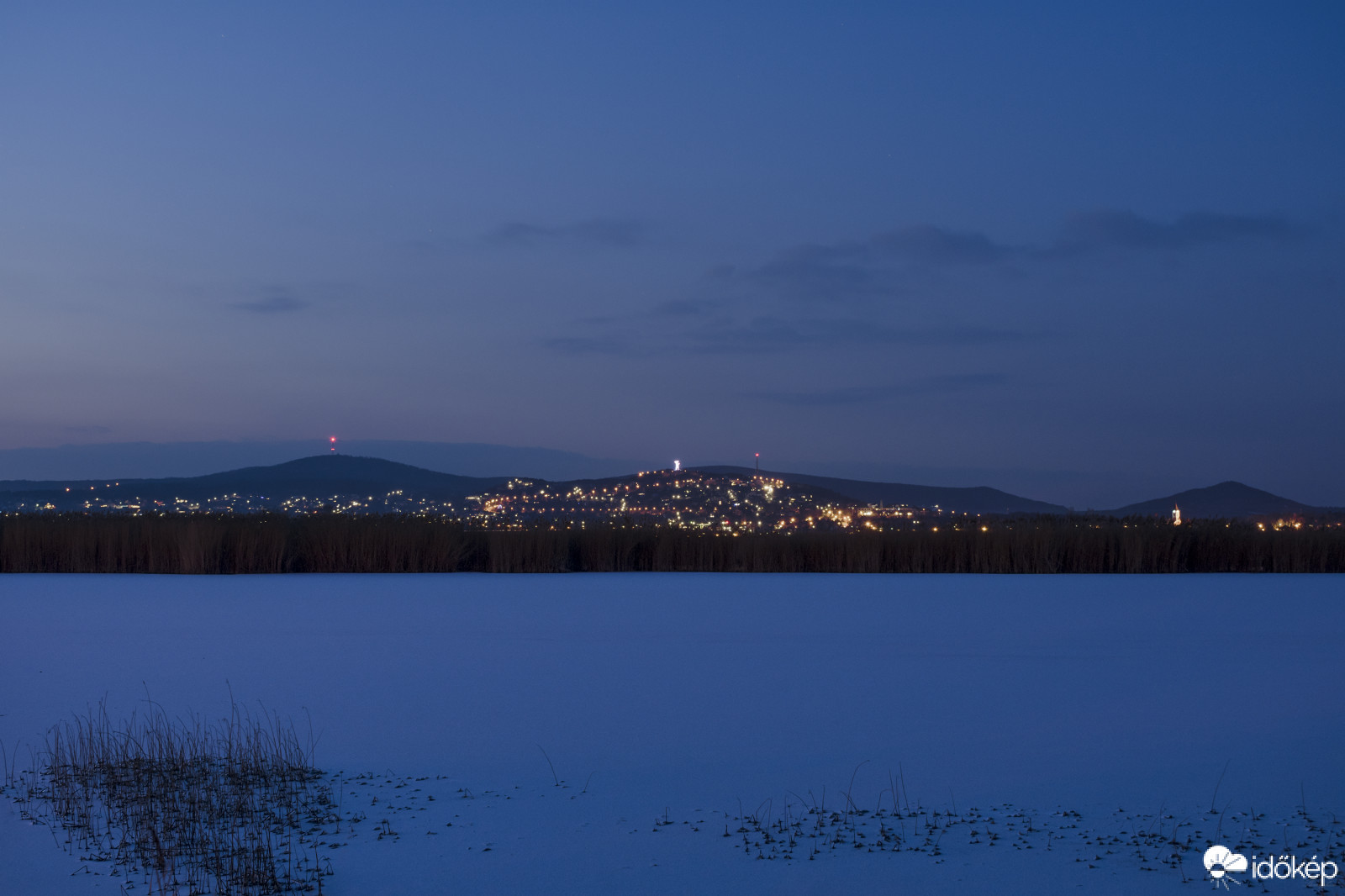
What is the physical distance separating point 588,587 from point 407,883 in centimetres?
836

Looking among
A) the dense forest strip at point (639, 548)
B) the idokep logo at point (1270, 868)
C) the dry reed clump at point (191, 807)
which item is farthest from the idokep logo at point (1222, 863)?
the dense forest strip at point (639, 548)

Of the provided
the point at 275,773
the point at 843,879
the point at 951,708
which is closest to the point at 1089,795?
the point at 843,879

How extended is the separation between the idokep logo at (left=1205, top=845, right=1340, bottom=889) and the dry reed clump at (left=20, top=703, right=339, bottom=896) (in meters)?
2.31

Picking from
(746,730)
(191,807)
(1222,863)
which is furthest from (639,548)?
(1222,863)

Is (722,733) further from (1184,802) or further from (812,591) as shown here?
(812,591)

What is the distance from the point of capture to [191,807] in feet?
10.6

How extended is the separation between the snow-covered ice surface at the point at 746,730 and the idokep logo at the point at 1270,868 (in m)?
0.05

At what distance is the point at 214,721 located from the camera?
457 cm

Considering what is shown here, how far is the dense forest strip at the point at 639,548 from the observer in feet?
43.0

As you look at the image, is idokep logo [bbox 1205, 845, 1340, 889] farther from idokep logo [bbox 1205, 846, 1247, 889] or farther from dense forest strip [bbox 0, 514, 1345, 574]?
dense forest strip [bbox 0, 514, 1345, 574]

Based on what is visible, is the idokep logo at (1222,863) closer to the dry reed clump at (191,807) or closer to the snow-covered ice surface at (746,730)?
the snow-covered ice surface at (746,730)

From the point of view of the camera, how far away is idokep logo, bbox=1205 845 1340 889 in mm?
2752

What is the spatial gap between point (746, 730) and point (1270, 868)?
2095 millimetres

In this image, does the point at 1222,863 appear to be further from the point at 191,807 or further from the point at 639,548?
the point at 639,548
